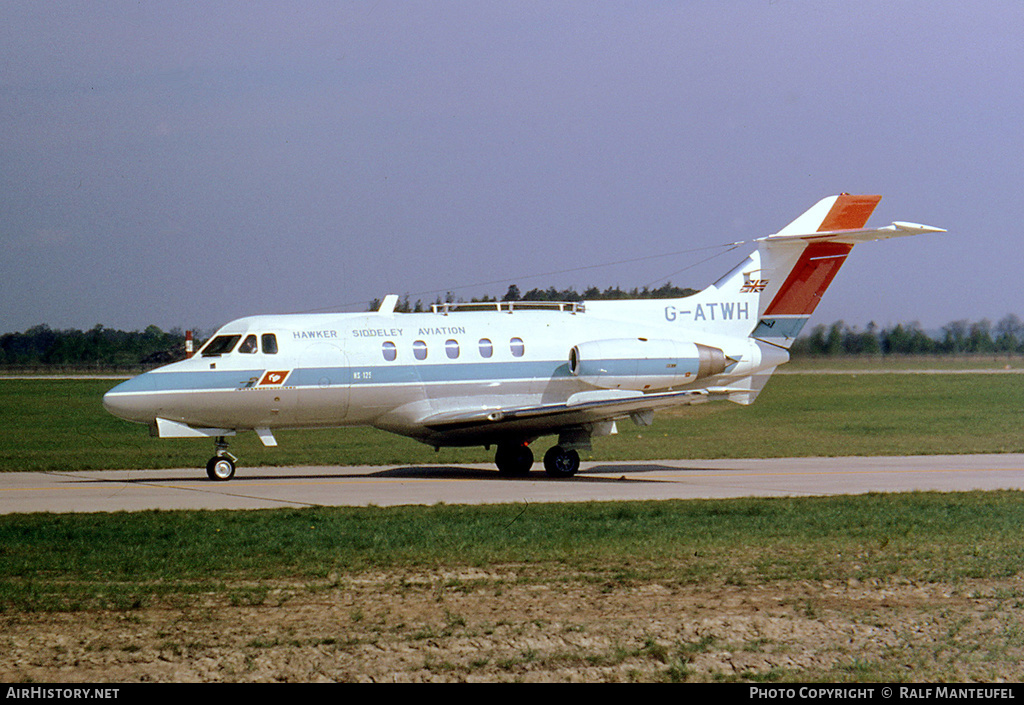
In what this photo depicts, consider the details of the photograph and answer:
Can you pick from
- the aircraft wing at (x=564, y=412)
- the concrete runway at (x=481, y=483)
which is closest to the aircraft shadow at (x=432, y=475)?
the concrete runway at (x=481, y=483)

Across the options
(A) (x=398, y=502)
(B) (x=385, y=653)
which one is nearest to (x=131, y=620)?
(B) (x=385, y=653)

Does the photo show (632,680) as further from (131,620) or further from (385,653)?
(131,620)

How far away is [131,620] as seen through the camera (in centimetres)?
1001

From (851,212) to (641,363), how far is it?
6654 mm

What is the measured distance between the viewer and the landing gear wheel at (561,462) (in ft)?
80.7

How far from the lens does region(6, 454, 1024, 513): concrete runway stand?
1955 centimetres

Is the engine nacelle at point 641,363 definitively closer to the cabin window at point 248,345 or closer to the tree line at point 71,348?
the cabin window at point 248,345

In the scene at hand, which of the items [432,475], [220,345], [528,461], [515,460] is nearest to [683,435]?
[528,461]

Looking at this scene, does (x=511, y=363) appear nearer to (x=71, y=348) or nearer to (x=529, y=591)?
(x=529, y=591)

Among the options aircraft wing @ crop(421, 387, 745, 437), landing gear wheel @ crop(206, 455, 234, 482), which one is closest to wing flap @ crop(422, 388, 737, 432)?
aircraft wing @ crop(421, 387, 745, 437)

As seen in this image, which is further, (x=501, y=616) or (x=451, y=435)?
(x=451, y=435)

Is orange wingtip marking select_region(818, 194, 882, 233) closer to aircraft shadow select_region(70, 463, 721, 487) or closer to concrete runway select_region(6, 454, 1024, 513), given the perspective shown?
concrete runway select_region(6, 454, 1024, 513)
